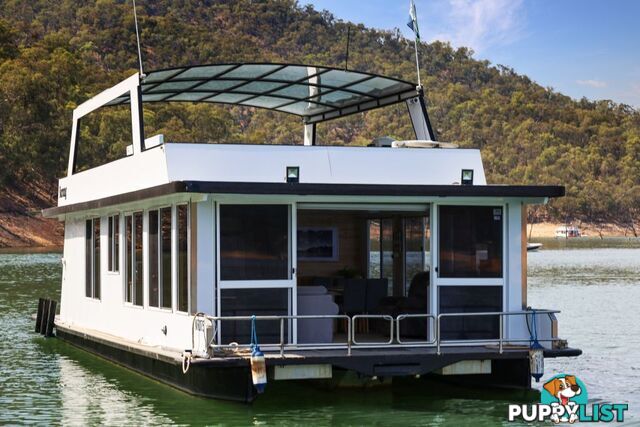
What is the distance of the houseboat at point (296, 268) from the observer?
44.7ft

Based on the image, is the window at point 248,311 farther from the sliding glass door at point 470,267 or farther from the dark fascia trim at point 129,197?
the sliding glass door at point 470,267

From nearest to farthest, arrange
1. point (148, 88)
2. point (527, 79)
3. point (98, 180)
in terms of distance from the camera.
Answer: point (148, 88) → point (98, 180) → point (527, 79)

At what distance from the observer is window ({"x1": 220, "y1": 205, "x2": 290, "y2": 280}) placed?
1391 cm

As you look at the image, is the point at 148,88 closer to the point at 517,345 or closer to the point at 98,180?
the point at 98,180

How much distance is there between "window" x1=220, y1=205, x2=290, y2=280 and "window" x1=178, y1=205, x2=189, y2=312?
50 centimetres

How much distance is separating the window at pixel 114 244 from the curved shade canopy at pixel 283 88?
1.81m

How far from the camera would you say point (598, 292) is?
138 ft

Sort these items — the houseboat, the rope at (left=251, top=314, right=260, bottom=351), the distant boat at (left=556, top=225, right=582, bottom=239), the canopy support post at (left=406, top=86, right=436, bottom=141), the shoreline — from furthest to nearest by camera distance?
the shoreline < the distant boat at (left=556, top=225, right=582, bottom=239) < the canopy support post at (left=406, top=86, right=436, bottom=141) < the houseboat < the rope at (left=251, top=314, right=260, bottom=351)

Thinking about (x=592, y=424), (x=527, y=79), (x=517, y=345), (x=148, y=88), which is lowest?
(x=592, y=424)

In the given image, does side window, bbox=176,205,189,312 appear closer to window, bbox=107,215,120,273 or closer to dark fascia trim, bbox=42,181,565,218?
dark fascia trim, bbox=42,181,565,218

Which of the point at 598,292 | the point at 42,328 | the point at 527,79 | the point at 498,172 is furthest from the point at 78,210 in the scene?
the point at 527,79

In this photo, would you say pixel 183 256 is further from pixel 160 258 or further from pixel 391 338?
pixel 391 338

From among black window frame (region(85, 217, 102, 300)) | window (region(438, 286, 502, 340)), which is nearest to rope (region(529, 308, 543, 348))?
window (region(438, 286, 502, 340))

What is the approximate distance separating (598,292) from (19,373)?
27678mm
